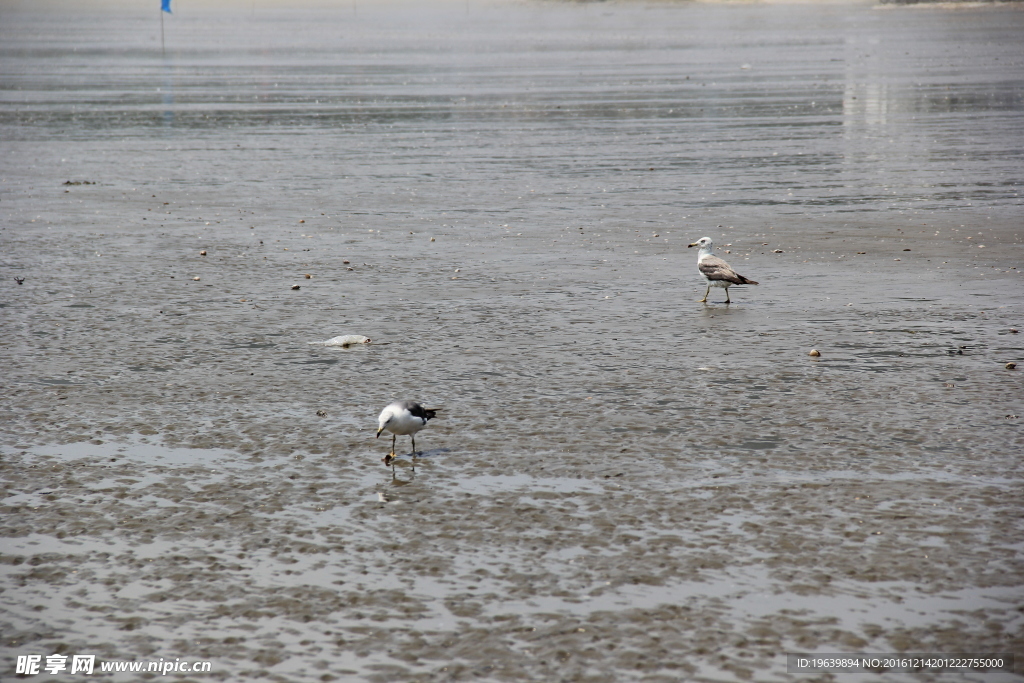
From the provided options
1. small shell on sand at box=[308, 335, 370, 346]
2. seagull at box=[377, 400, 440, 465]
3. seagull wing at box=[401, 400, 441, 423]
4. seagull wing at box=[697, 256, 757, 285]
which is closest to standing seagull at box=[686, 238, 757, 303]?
seagull wing at box=[697, 256, 757, 285]

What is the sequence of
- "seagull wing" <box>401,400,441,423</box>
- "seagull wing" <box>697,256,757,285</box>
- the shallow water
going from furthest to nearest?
"seagull wing" <box>697,256,757,285</box> → "seagull wing" <box>401,400,441,423</box> → the shallow water

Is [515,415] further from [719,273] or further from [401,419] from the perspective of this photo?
[719,273]

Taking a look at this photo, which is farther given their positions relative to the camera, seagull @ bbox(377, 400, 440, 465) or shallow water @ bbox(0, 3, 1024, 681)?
seagull @ bbox(377, 400, 440, 465)

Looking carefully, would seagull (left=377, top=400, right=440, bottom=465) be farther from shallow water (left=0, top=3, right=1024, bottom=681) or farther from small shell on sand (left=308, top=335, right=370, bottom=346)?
small shell on sand (left=308, top=335, right=370, bottom=346)

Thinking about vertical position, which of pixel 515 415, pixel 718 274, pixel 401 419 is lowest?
pixel 515 415

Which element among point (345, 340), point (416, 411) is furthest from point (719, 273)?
point (416, 411)

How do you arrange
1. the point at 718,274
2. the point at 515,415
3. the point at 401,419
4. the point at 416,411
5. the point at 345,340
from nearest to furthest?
the point at 401,419 < the point at 416,411 < the point at 515,415 < the point at 345,340 < the point at 718,274

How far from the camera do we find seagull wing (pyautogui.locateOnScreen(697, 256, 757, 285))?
12477 mm

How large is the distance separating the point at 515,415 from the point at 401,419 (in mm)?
1342

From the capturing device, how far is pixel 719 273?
12500 mm

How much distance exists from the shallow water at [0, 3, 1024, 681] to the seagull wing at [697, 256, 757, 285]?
0.36m

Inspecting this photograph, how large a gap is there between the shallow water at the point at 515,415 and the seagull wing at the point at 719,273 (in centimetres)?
36

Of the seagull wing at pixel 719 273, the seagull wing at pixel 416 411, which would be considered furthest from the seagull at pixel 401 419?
the seagull wing at pixel 719 273

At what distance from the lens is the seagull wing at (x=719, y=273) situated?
40.9ft
